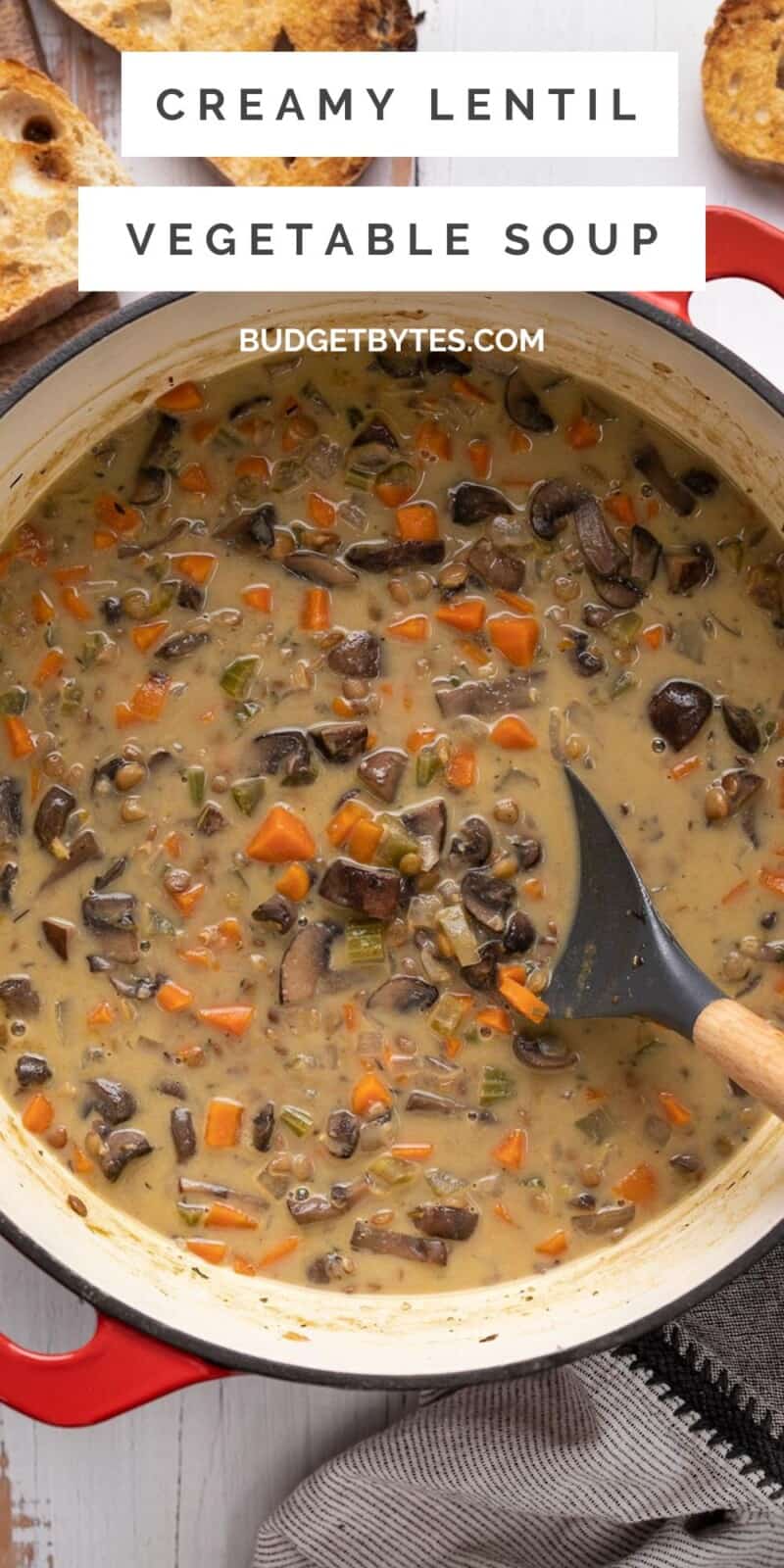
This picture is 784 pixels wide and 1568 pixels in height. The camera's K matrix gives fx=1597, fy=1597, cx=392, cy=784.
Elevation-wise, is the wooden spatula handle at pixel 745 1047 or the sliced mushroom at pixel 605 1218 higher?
the wooden spatula handle at pixel 745 1047

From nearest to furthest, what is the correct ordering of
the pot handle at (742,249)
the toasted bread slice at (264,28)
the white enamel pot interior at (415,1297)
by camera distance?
the pot handle at (742,249)
the white enamel pot interior at (415,1297)
the toasted bread slice at (264,28)

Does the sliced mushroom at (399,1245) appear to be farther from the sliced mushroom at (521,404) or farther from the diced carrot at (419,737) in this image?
the sliced mushroom at (521,404)

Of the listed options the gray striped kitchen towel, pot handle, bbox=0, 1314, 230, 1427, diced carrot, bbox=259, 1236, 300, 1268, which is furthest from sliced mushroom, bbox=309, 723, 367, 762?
the gray striped kitchen towel

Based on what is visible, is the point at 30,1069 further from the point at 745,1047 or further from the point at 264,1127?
the point at 745,1047

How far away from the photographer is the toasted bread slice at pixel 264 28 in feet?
8.91

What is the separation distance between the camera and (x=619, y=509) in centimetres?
257

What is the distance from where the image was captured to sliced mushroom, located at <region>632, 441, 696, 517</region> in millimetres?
2586

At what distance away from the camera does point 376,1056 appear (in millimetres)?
2523

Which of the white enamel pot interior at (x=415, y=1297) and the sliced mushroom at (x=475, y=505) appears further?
the sliced mushroom at (x=475, y=505)

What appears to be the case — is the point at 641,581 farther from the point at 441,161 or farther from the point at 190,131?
the point at 190,131

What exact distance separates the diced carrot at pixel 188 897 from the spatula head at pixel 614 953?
569 mm

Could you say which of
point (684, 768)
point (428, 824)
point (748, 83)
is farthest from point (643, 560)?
point (748, 83)

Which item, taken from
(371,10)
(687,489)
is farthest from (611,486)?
(371,10)

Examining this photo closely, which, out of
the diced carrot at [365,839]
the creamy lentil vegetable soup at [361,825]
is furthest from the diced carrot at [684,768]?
the diced carrot at [365,839]
